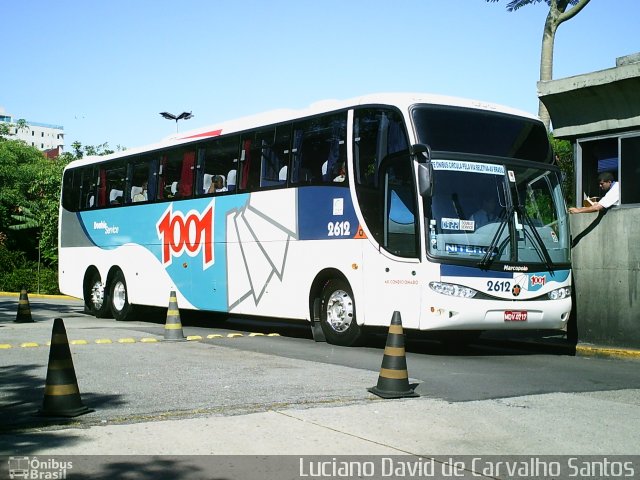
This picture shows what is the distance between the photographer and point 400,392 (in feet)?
25.7

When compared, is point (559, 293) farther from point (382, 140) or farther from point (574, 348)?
point (382, 140)

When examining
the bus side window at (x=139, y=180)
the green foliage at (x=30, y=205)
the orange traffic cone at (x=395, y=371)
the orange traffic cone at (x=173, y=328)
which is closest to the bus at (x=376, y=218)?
the bus side window at (x=139, y=180)

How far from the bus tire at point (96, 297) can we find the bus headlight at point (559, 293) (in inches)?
445

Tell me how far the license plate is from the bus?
0.06ft

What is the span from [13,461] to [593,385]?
644cm

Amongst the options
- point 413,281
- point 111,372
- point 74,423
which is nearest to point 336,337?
point 413,281

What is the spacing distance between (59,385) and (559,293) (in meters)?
7.95

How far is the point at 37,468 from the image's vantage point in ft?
17.2

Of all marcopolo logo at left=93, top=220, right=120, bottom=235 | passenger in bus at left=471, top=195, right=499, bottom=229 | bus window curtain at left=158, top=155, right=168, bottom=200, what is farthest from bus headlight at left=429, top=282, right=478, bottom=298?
marcopolo logo at left=93, top=220, right=120, bottom=235

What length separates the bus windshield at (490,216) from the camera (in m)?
11.5

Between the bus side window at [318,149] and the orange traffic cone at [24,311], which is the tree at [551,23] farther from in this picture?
the orange traffic cone at [24,311]

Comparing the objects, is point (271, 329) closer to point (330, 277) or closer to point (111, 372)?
point (330, 277)

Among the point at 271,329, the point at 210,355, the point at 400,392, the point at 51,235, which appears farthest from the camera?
the point at 51,235

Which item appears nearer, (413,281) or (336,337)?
(413,281)
